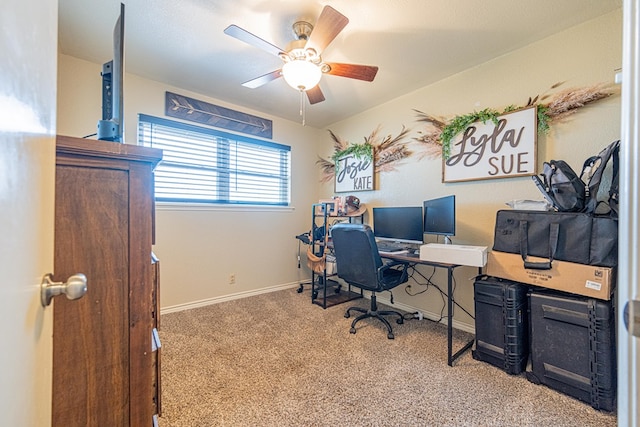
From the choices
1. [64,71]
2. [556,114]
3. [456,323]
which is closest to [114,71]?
[64,71]

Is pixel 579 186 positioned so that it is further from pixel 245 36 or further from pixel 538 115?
pixel 245 36

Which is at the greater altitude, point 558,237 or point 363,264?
point 558,237

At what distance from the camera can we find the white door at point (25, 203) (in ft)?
1.24

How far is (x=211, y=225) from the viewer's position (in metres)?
3.15

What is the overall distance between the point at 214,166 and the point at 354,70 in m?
2.03

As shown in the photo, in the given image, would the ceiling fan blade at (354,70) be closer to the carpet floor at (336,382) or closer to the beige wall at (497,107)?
the beige wall at (497,107)

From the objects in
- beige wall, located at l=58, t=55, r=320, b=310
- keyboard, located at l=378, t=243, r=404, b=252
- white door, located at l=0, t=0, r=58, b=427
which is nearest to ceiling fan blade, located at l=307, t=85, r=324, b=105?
beige wall, located at l=58, t=55, r=320, b=310

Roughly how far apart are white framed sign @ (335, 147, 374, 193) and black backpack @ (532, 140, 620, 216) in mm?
1849

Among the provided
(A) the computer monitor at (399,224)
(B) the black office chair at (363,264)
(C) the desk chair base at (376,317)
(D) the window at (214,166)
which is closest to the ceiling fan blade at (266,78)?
(D) the window at (214,166)

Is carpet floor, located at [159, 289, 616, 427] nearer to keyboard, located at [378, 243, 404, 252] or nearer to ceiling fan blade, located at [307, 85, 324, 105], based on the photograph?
keyboard, located at [378, 243, 404, 252]

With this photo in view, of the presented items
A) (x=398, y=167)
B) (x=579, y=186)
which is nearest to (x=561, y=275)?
(x=579, y=186)

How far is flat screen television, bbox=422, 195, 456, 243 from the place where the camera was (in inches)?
88.7

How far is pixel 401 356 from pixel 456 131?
2083 mm

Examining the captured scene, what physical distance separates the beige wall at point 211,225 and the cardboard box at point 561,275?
101 inches
